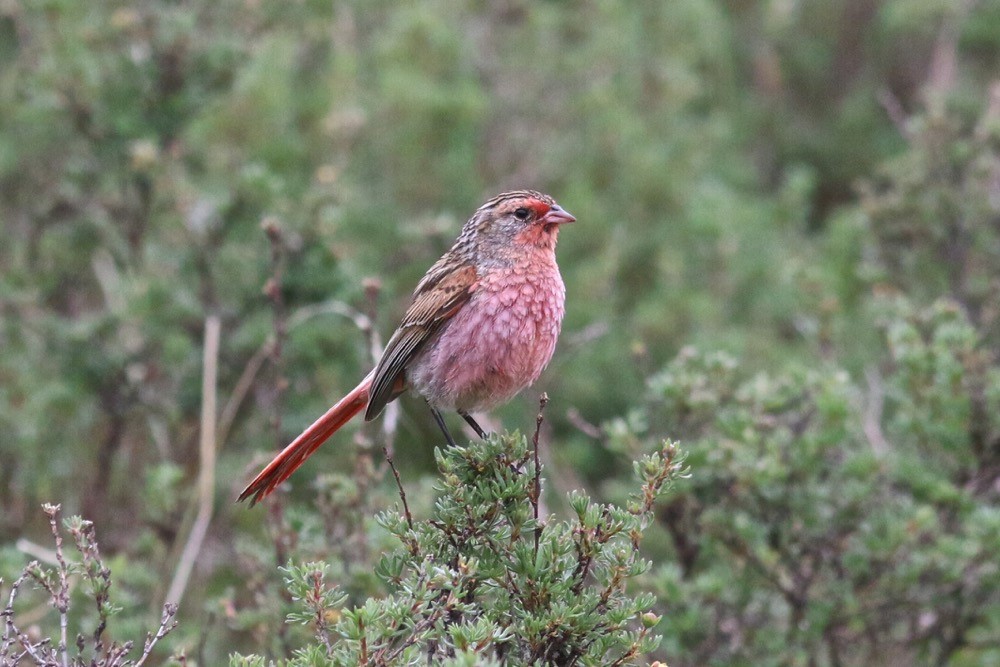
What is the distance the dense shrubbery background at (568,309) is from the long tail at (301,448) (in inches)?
10.6

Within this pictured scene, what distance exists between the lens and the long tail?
396 cm

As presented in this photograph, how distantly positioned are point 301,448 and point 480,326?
Result: 75 centimetres

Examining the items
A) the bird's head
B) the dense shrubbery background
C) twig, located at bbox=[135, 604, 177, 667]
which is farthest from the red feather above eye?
twig, located at bbox=[135, 604, 177, 667]

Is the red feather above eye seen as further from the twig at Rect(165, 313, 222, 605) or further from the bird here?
the twig at Rect(165, 313, 222, 605)

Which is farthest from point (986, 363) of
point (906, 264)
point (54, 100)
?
point (54, 100)

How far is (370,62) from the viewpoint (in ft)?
37.6

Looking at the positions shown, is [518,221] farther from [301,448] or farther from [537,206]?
[301,448]

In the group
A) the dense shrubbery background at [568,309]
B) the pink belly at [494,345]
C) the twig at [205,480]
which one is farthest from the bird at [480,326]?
the twig at [205,480]

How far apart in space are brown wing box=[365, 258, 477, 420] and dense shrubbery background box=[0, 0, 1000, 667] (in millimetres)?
253

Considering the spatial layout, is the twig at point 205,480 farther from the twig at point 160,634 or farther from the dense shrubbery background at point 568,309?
the twig at point 160,634

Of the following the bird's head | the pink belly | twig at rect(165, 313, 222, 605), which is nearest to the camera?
the pink belly

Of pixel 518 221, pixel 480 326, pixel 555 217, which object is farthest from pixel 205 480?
pixel 555 217

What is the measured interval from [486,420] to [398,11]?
6184mm

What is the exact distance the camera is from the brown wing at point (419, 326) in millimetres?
4457
